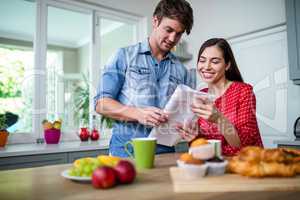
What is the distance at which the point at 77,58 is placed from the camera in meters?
6.51

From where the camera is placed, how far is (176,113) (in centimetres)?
120

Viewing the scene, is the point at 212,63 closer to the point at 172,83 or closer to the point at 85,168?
the point at 172,83

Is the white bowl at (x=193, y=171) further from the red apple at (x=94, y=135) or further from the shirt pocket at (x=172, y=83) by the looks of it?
the red apple at (x=94, y=135)

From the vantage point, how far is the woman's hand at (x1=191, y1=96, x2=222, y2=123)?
115 centimetres

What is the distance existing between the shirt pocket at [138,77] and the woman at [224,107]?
0.30 m

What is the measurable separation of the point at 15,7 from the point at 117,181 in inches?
161

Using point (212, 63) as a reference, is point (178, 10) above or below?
above

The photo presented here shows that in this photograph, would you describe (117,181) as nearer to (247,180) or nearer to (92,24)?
(247,180)

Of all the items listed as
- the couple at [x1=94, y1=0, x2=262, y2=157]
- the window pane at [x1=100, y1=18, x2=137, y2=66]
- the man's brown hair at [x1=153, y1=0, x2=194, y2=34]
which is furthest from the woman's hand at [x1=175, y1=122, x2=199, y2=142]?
the window pane at [x1=100, y1=18, x2=137, y2=66]

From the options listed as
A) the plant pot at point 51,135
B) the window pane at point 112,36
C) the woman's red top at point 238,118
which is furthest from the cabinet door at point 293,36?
the plant pot at point 51,135

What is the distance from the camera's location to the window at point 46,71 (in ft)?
9.54

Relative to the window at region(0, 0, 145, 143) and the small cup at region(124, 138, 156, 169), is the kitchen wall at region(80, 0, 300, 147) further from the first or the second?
the small cup at region(124, 138, 156, 169)

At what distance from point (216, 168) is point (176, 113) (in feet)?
1.29

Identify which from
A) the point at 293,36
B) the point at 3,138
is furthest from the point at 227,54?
the point at 3,138
